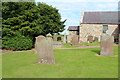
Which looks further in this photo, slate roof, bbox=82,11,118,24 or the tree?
slate roof, bbox=82,11,118,24

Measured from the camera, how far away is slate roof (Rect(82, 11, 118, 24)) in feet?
106

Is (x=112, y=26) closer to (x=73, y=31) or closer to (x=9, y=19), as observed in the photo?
(x=73, y=31)

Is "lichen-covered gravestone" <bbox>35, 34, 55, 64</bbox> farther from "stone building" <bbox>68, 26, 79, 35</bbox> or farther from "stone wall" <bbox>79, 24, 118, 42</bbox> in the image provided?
"stone building" <bbox>68, 26, 79, 35</bbox>

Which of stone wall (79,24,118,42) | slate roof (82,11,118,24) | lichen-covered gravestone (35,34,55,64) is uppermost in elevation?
slate roof (82,11,118,24)

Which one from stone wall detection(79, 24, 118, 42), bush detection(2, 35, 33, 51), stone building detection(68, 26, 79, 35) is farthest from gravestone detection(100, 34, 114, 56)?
stone building detection(68, 26, 79, 35)

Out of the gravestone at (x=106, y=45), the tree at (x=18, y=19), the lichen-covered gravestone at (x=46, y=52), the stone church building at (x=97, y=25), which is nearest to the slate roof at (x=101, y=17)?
the stone church building at (x=97, y=25)

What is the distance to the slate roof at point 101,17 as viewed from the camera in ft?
106

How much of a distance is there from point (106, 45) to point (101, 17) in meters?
23.9

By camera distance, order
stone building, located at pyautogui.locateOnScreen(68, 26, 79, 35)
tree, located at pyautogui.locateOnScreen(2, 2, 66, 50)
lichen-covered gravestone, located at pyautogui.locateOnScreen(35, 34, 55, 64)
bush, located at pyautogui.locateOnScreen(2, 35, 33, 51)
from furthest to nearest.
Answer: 1. stone building, located at pyautogui.locateOnScreen(68, 26, 79, 35)
2. bush, located at pyautogui.locateOnScreen(2, 35, 33, 51)
3. tree, located at pyautogui.locateOnScreen(2, 2, 66, 50)
4. lichen-covered gravestone, located at pyautogui.locateOnScreen(35, 34, 55, 64)

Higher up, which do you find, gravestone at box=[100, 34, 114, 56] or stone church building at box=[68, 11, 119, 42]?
stone church building at box=[68, 11, 119, 42]

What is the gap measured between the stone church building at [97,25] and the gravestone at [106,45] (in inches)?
791

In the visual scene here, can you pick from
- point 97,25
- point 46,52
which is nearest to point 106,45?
point 46,52

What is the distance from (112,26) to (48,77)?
2914 cm

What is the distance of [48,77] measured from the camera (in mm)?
6262
